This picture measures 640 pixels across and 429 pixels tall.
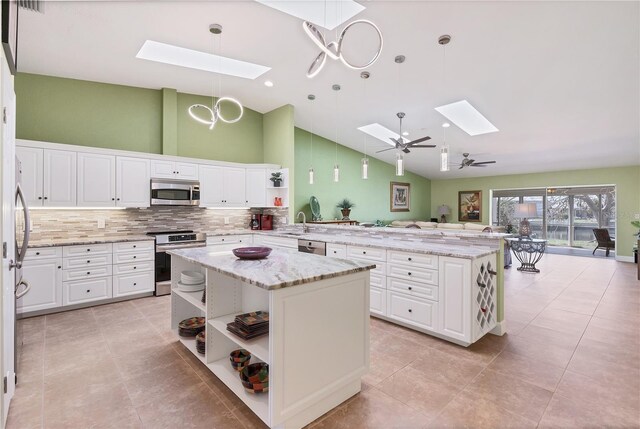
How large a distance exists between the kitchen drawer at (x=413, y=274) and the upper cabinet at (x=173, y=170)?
3703 millimetres

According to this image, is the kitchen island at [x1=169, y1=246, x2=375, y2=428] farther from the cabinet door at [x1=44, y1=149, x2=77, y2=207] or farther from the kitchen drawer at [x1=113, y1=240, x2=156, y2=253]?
the cabinet door at [x1=44, y1=149, x2=77, y2=207]

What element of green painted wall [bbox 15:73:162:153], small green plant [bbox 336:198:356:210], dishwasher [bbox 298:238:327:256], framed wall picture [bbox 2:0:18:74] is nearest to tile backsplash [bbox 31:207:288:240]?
green painted wall [bbox 15:73:162:153]

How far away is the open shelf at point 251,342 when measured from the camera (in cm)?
179

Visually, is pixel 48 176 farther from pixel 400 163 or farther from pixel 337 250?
pixel 400 163

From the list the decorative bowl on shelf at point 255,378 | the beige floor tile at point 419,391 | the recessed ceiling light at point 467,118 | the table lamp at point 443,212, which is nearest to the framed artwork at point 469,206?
the table lamp at point 443,212

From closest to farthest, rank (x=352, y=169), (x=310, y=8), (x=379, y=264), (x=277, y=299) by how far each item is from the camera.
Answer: (x=277, y=299), (x=310, y=8), (x=379, y=264), (x=352, y=169)

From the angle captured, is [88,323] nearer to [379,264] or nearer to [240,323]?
[240,323]

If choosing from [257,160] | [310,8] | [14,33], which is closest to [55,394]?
[14,33]

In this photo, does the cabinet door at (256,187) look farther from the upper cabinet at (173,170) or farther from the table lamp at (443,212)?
the table lamp at (443,212)

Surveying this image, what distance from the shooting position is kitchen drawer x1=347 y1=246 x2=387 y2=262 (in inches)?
135

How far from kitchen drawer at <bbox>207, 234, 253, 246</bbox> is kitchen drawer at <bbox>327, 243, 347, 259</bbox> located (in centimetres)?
206

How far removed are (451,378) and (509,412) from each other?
1.45 ft

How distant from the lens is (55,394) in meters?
2.15

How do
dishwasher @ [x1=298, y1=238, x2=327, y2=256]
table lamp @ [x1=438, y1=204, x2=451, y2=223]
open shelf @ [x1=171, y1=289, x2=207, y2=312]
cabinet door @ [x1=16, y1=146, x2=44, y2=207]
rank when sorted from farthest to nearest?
table lamp @ [x1=438, y1=204, x2=451, y2=223]
dishwasher @ [x1=298, y1=238, x2=327, y2=256]
cabinet door @ [x1=16, y1=146, x2=44, y2=207]
open shelf @ [x1=171, y1=289, x2=207, y2=312]
